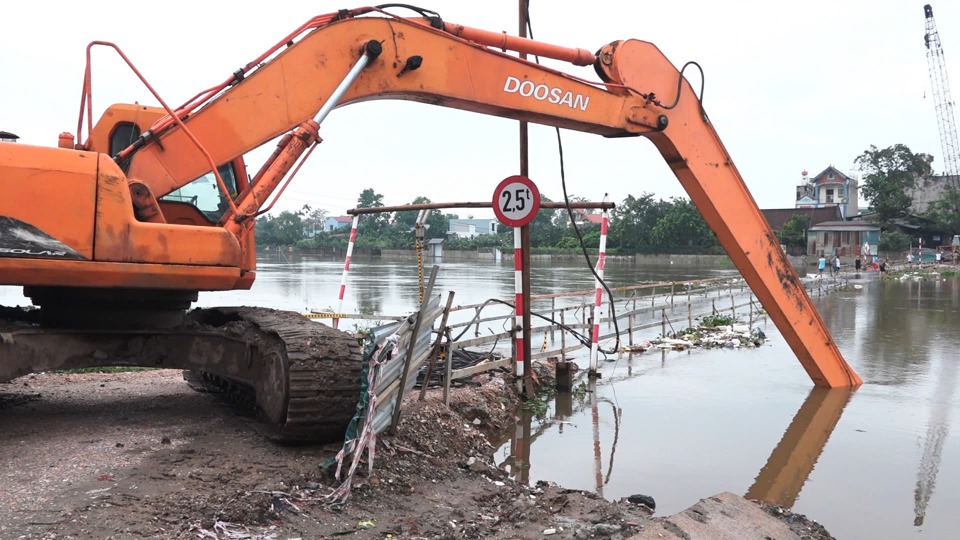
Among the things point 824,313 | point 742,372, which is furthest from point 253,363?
point 824,313

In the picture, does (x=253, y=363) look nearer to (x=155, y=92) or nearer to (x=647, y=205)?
(x=155, y=92)

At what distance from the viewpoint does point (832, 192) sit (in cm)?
8294

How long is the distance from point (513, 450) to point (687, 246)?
62.9 m

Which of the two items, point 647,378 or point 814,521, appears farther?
point 647,378

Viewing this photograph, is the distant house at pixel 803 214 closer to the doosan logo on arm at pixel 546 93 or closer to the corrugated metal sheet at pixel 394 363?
the doosan logo on arm at pixel 546 93

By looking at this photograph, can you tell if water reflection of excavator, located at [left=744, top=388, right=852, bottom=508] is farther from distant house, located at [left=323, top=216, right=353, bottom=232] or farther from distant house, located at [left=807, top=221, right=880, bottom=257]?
distant house, located at [left=323, top=216, right=353, bottom=232]

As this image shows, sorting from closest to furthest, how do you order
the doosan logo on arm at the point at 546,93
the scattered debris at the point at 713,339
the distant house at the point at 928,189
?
1. the doosan logo on arm at the point at 546,93
2. the scattered debris at the point at 713,339
3. the distant house at the point at 928,189

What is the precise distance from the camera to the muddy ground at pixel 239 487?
13.5 ft

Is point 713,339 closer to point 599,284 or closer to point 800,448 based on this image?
point 599,284

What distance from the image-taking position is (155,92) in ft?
18.5

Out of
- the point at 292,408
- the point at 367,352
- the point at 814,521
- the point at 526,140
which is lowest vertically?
the point at 814,521

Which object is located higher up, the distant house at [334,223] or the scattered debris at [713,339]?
the distant house at [334,223]

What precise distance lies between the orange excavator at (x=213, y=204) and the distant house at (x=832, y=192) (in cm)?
7747

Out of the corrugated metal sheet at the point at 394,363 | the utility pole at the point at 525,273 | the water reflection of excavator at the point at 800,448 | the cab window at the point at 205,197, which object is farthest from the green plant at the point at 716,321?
the cab window at the point at 205,197
